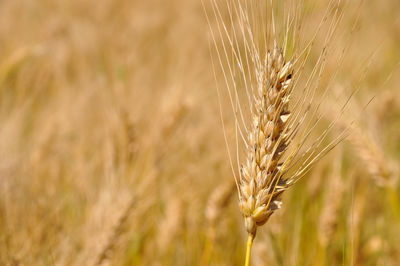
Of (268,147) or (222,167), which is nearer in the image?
(268,147)

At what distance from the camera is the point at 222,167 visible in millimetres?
2139

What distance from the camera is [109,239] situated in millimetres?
1085

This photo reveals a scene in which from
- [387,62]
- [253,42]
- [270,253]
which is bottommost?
[387,62]

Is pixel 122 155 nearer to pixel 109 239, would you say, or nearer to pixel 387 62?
pixel 109 239

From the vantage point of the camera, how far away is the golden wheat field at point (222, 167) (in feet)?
2.36

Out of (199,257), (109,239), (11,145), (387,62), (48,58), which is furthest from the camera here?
(387,62)

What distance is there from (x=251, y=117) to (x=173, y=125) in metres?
1.07

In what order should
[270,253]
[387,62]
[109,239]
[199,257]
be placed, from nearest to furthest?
[109,239] → [270,253] → [199,257] → [387,62]

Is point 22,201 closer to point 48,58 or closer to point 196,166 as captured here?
point 196,166

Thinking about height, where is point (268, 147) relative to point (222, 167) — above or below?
above

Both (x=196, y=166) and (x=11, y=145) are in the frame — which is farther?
(x=196, y=166)

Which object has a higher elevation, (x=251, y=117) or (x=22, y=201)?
(x=251, y=117)

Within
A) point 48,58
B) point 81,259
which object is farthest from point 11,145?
point 48,58

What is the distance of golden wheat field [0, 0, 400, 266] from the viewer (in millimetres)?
719
